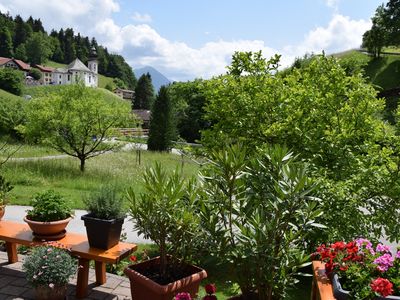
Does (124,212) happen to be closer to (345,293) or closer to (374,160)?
(345,293)

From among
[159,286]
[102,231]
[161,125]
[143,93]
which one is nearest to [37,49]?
[143,93]

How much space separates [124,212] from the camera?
421cm

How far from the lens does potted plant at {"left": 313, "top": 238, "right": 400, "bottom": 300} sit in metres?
2.38

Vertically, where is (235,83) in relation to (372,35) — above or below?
below

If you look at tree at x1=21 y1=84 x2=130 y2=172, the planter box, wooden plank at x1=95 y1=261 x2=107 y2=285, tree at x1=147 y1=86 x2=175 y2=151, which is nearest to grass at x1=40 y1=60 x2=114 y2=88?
tree at x1=147 y1=86 x2=175 y2=151

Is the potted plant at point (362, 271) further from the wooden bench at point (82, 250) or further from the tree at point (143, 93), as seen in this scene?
the tree at point (143, 93)

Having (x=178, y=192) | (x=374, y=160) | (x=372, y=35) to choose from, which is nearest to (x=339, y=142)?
(x=374, y=160)

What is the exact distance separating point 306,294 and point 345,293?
121 inches

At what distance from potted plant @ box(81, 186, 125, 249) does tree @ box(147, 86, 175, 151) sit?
25.7 meters

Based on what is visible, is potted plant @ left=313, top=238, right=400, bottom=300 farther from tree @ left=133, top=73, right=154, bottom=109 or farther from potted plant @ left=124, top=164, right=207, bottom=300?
tree @ left=133, top=73, right=154, bottom=109

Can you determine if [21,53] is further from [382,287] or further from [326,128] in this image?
[382,287]

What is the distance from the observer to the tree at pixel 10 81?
5138 cm

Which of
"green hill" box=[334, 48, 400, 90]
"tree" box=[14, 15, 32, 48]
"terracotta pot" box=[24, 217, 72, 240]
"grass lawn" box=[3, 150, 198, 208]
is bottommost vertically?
"grass lawn" box=[3, 150, 198, 208]

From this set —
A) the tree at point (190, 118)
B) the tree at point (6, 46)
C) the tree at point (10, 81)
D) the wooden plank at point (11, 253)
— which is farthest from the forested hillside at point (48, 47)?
the wooden plank at point (11, 253)
